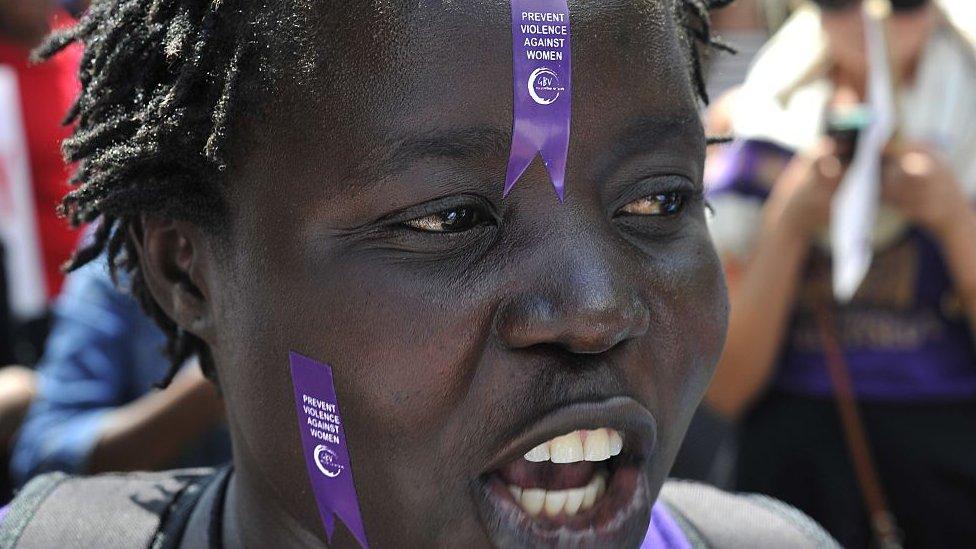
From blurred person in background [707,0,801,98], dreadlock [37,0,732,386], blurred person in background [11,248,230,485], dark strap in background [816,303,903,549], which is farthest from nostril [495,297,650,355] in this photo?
blurred person in background [707,0,801,98]

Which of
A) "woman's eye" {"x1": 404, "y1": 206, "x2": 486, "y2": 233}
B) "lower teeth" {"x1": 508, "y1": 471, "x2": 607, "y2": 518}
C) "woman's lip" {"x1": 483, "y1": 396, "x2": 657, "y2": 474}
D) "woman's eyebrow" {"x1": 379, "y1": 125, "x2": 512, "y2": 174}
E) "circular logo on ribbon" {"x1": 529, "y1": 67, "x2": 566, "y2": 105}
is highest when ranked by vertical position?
"circular logo on ribbon" {"x1": 529, "y1": 67, "x2": 566, "y2": 105}

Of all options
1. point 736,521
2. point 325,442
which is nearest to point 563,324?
point 325,442

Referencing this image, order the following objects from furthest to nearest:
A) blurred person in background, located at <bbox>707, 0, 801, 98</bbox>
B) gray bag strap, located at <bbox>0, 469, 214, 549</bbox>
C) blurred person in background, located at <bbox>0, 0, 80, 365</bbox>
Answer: blurred person in background, located at <bbox>707, 0, 801, 98</bbox>, blurred person in background, located at <bbox>0, 0, 80, 365</bbox>, gray bag strap, located at <bbox>0, 469, 214, 549</bbox>

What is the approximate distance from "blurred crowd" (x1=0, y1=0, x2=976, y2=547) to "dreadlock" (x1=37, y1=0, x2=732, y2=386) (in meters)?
1.06

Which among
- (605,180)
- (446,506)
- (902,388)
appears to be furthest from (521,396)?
(902,388)

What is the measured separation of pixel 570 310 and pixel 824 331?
1.70 meters

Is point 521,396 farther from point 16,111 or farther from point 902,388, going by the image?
point 16,111

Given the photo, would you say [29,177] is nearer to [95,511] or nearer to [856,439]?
[95,511]

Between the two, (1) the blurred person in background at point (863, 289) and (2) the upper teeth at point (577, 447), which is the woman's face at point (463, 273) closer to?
(2) the upper teeth at point (577, 447)

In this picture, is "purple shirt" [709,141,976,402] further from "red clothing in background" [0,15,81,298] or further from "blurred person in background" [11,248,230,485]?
"red clothing in background" [0,15,81,298]

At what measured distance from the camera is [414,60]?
137 cm

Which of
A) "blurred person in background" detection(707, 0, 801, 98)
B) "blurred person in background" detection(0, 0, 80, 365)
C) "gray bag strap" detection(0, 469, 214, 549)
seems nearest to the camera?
"gray bag strap" detection(0, 469, 214, 549)

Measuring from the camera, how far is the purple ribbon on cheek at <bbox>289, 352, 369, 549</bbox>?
1421 millimetres

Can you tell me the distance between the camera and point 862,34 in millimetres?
2861
